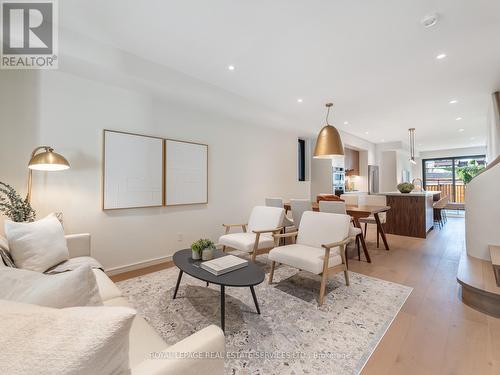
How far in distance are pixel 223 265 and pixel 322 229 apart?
1384mm

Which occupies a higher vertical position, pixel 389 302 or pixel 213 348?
pixel 213 348

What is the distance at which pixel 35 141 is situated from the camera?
254 cm

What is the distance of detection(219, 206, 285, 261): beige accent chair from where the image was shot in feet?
9.96

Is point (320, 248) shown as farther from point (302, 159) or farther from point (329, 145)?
point (302, 159)

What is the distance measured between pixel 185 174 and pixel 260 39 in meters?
2.23

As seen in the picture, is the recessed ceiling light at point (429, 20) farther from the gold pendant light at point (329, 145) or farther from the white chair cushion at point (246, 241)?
the white chair cushion at point (246, 241)

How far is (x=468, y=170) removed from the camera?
29.5ft

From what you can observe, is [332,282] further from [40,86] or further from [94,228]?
[40,86]

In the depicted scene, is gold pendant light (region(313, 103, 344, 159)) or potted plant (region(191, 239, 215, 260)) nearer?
potted plant (region(191, 239, 215, 260))

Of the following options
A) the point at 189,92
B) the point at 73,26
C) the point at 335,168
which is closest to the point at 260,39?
the point at 189,92

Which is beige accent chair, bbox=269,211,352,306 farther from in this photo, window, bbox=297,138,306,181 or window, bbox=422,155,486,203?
window, bbox=422,155,486,203

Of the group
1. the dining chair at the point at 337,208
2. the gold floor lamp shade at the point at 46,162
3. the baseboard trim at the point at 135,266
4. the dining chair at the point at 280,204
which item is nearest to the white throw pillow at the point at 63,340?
the gold floor lamp shade at the point at 46,162

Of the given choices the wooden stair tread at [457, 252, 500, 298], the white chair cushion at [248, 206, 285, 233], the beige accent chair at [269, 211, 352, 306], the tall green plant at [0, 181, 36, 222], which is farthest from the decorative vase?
the wooden stair tread at [457, 252, 500, 298]

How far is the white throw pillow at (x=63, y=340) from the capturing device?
1.65 feet
